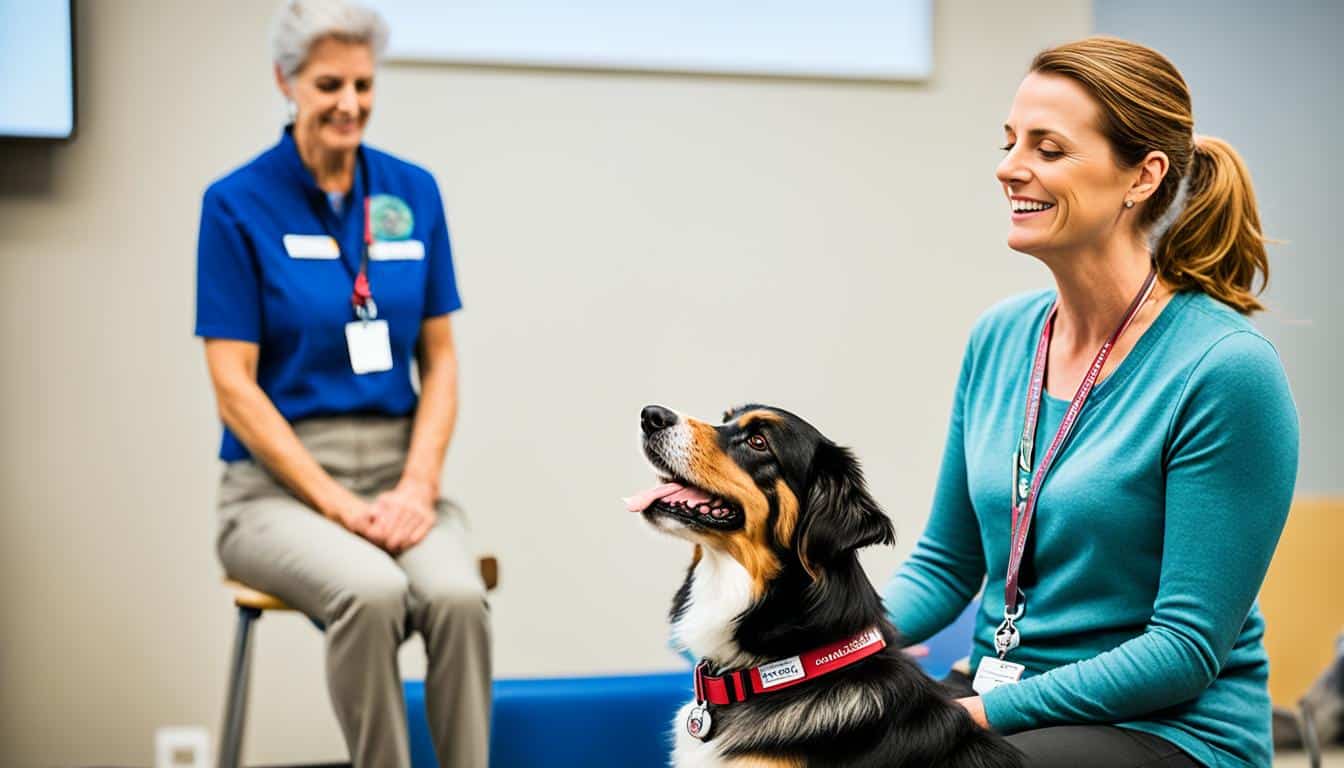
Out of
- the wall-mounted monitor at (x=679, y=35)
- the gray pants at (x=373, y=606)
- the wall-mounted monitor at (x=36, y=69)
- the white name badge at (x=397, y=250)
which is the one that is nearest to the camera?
the gray pants at (x=373, y=606)

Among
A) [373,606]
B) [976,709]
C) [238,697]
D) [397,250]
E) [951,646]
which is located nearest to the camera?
[976,709]

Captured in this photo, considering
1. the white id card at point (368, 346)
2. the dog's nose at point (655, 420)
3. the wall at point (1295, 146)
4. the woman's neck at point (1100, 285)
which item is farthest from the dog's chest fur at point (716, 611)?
the wall at point (1295, 146)

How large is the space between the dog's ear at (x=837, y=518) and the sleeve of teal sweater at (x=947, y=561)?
0.30 m

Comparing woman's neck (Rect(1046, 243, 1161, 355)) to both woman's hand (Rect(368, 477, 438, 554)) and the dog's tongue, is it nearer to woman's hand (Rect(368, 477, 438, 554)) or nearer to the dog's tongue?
the dog's tongue

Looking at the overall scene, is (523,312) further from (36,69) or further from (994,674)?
(994,674)

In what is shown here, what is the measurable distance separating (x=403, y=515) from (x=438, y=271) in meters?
0.51

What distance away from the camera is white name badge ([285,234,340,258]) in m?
2.32

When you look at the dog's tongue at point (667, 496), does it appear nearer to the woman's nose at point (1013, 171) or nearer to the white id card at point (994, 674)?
the white id card at point (994, 674)

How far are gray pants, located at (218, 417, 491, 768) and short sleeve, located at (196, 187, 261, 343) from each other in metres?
0.23

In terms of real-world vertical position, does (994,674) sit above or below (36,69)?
below

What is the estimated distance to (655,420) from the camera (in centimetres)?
157

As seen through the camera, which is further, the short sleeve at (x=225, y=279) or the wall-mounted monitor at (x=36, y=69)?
the wall-mounted monitor at (x=36, y=69)

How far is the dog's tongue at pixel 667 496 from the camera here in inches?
59.0

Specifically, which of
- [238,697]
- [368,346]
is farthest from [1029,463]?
[238,697]
